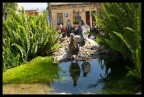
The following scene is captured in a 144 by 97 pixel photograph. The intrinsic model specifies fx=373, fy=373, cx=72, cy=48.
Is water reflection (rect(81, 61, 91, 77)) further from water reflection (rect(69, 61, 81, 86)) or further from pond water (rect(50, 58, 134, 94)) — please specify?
water reflection (rect(69, 61, 81, 86))

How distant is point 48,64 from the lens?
12094 mm

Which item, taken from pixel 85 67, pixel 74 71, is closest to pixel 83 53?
pixel 85 67

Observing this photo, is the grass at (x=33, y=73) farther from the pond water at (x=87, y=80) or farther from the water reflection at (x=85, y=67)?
the water reflection at (x=85, y=67)

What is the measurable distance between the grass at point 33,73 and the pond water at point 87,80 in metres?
0.26

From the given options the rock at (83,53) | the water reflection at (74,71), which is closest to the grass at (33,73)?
the water reflection at (74,71)

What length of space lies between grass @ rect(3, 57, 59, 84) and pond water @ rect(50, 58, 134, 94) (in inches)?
10.3

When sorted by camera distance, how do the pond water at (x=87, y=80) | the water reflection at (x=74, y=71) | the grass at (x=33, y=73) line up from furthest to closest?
the water reflection at (x=74, y=71) < the grass at (x=33, y=73) < the pond water at (x=87, y=80)

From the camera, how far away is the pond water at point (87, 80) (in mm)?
9124

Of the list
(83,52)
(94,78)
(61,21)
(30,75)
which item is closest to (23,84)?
(30,75)

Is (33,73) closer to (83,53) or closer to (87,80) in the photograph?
(87,80)

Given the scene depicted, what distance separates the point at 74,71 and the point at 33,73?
1558 mm

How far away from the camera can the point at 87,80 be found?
1039cm

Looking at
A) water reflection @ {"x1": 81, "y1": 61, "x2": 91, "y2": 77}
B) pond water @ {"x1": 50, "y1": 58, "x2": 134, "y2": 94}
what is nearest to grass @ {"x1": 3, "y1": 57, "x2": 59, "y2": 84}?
pond water @ {"x1": 50, "y1": 58, "x2": 134, "y2": 94}

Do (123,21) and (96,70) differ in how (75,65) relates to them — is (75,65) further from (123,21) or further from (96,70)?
(123,21)
